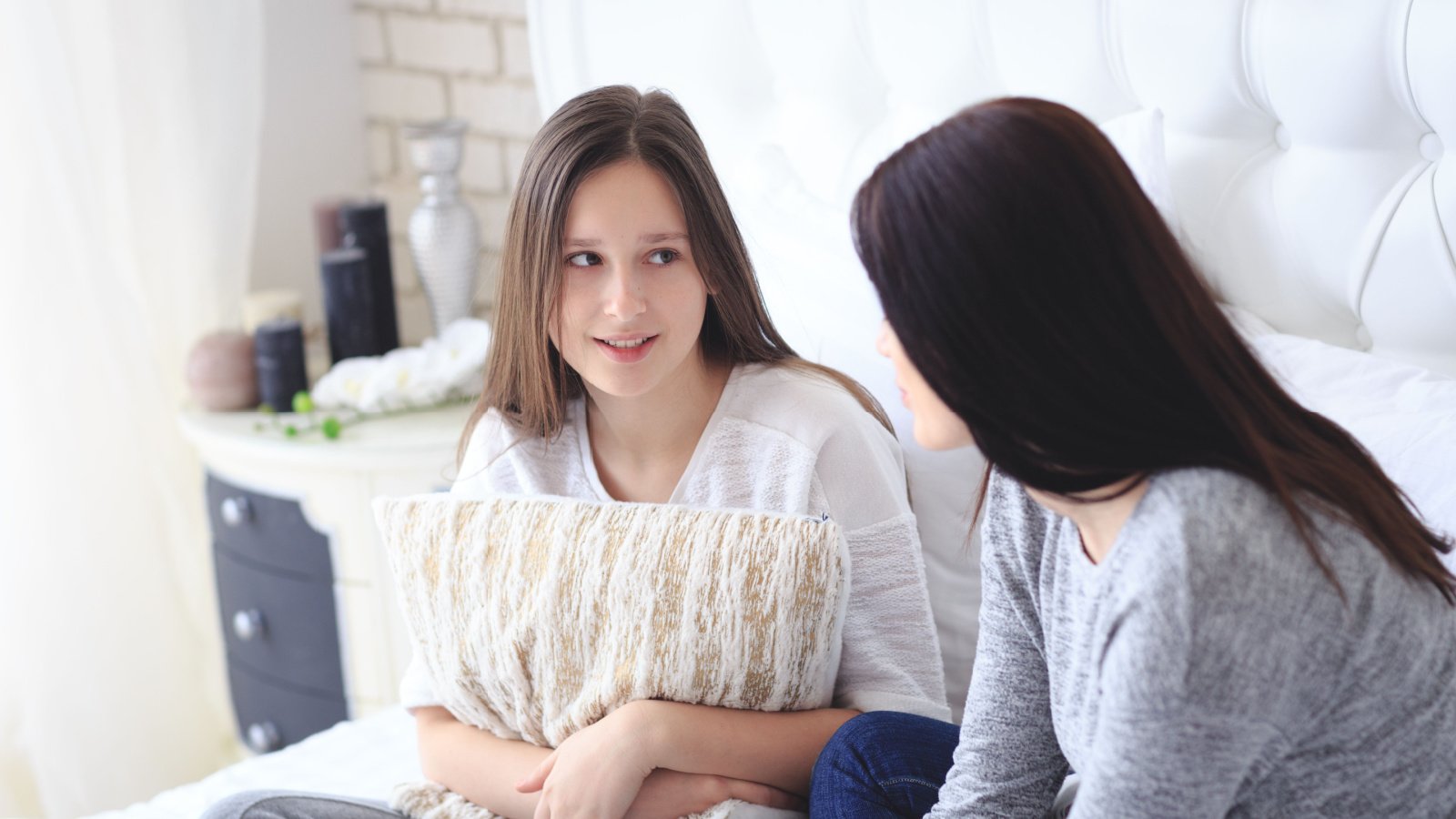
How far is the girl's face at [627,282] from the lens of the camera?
1117 mm

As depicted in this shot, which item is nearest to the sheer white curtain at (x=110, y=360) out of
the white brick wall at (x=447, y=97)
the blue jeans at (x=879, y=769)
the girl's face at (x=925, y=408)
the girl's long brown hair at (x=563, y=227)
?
the white brick wall at (x=447, y=97)

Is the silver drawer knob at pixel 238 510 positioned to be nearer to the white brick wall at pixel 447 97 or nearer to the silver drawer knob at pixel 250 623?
the silver drawer knob at pixel 250 623

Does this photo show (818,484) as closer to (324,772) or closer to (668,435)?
(668,435)

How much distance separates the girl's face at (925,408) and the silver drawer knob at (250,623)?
1357mm

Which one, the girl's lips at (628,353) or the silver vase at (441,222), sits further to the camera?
the silver vase at (441,222)

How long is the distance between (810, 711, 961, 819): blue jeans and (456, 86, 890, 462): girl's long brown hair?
0.31 meters

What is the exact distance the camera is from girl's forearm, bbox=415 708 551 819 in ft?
3.61

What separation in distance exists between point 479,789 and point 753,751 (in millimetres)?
251

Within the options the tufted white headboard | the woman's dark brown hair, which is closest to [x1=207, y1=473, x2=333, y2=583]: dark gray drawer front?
the tufted white headboard

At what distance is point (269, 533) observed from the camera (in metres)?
1.85

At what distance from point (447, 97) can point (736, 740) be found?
1.49 metres

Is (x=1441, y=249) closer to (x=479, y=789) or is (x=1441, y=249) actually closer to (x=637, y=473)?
(x=637, y=473)

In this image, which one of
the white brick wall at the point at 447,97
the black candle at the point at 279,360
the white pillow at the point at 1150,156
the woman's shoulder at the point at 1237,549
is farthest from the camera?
the white brick wall at the point at 447,97

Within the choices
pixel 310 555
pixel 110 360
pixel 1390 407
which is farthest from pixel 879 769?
pixel 110 360
